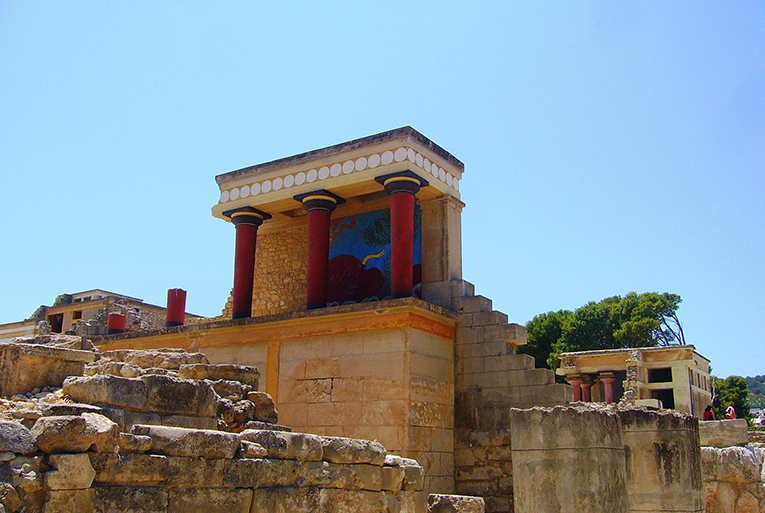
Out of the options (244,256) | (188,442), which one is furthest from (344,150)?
(188,442)

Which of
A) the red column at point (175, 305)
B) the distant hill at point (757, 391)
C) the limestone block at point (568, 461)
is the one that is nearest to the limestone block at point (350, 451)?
the limestone block at point (568, 461)

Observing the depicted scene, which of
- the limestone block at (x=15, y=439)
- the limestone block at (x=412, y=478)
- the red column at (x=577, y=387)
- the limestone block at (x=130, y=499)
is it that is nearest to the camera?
the limestone block at (x=15, y=439)

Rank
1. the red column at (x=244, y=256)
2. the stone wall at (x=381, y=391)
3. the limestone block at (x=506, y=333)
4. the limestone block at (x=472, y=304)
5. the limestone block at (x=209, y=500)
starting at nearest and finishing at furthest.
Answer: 1. the limestone block at (x=209, y=500)
2. the stone wall at (x=381, y=391)
3. the limestone block at (x=506, y=333)
4. the limestone block at (x=472, y=304)
5. the red column at (x=244, y=256)

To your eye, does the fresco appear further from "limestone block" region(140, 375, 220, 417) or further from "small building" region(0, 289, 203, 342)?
"small building" region(0, 289, 203, 342)

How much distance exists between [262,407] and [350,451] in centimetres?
229

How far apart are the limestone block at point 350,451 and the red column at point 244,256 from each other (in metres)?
8.38

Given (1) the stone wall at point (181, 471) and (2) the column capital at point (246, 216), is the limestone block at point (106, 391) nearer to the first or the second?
(1) the stone wall at point (181, 471)

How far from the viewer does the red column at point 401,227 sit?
12.3 meters

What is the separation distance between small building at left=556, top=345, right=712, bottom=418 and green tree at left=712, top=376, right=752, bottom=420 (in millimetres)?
12599

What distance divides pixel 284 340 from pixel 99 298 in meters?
25.1

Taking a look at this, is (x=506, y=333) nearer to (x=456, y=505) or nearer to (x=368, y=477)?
(x=456, y=505)

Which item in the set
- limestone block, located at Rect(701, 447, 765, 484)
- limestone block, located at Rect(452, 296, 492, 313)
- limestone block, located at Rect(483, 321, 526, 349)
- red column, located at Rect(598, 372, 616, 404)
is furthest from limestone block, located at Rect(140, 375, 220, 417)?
red column, located at Rect(598, 372, 616, 404)

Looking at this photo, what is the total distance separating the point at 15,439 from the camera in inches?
153

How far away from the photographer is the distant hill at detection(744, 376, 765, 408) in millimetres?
88438
